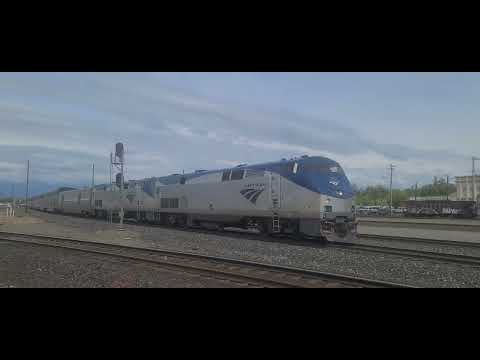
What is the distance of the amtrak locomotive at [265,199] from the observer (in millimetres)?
17672

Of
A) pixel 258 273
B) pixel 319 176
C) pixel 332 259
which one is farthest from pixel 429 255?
pixel 258 273

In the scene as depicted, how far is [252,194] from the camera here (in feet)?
68.5

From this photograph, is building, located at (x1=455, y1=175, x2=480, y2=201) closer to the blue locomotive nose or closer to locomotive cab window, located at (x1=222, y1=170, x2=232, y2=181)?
locomotive cab window, located at (x1=222, y1=170, x2=232, y2=181)

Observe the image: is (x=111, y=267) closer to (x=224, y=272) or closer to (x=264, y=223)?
(x=224, y=272)

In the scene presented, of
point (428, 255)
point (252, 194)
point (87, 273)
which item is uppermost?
point (252, 194)

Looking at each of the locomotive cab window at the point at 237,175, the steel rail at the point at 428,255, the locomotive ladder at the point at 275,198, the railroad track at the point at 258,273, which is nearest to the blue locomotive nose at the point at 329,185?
the locomotive ladder at the point at 275,198

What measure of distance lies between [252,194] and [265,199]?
3.76 ft

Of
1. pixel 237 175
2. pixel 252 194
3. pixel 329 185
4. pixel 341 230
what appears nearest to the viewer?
pixel 341 230

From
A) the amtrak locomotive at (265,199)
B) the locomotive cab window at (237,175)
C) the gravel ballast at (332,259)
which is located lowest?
the gravel ballast at (332,259)

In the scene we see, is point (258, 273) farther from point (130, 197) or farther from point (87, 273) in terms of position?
point (130, 197)

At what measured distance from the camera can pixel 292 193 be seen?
18641mm

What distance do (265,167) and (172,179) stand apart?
1048cm

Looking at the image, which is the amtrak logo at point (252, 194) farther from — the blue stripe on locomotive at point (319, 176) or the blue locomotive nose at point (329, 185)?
the blue locomotive nose at point (329, 185)
